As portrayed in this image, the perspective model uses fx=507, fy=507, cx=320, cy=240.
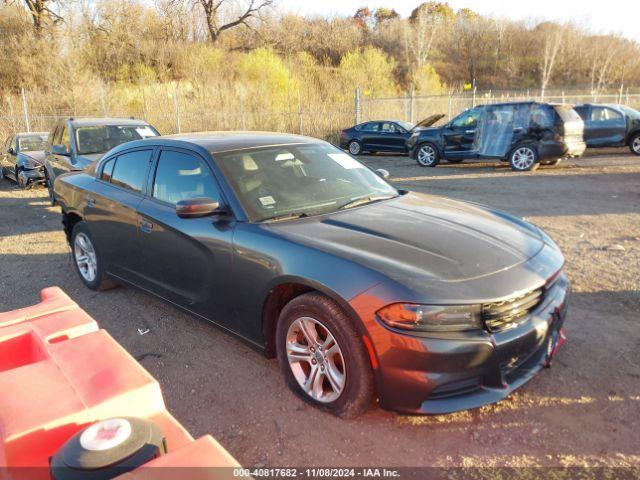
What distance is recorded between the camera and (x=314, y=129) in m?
23.9

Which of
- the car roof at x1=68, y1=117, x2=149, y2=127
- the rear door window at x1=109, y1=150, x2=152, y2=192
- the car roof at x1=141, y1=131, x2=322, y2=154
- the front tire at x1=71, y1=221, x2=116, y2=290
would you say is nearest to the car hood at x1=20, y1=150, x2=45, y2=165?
the car roof at x1=68, y1=117, x2=149, y2=127

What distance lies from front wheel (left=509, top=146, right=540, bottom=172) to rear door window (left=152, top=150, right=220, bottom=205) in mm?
11390

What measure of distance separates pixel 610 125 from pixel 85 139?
48.6ft

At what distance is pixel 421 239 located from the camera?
122 inches

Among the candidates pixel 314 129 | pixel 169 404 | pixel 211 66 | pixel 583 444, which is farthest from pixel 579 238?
pixel 211 66

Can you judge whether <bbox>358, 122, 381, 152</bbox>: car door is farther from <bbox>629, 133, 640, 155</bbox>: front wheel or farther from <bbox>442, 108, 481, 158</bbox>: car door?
<bbox>629, 133, 640, 155</bbox>: front wheel

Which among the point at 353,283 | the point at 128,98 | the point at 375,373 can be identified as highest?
the point at 128,98

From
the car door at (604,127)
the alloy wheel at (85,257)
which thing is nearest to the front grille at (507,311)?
the alloy wheel at (85,257)

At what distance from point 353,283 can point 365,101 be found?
22373 millimetres

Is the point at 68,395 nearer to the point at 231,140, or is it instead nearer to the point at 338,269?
the point at 338,269

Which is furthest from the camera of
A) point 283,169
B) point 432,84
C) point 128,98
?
point 432,84

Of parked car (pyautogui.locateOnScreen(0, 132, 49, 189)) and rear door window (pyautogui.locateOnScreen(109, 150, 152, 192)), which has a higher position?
rear door window (pyautogui.locateOnScreen(109, 150, 152, 192))

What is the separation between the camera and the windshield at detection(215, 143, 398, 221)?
354 cm

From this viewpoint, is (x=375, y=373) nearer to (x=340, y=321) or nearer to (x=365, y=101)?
(x=340, y=321)
